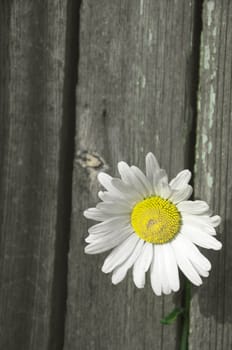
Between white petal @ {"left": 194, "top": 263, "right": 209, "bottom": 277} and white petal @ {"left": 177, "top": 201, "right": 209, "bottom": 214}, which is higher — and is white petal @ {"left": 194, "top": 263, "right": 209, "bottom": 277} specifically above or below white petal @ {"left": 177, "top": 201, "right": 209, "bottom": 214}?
below

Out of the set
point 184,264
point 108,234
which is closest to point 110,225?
point 108,234

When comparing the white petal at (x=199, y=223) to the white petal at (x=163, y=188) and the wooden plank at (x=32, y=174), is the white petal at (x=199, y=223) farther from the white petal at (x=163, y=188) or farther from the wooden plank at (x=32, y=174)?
the wooden plank at (x=32, y=174)

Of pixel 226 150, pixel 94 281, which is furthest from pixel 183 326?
pixel 226 150

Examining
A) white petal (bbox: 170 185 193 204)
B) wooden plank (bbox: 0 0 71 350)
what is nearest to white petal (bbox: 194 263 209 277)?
white petal (bbox: 170 185 193 204)

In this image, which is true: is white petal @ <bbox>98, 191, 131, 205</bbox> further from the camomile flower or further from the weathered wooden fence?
the weathered wooden fence

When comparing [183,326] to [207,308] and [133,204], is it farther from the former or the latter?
[133,204]

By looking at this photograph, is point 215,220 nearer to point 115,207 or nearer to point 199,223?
point 199,223

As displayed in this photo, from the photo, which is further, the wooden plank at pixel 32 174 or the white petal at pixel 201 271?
the wooden plank at pixel 32 174

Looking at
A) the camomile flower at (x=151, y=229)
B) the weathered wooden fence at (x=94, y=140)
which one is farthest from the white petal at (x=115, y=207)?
the weathered wooden fence at (x=94, y=140)
